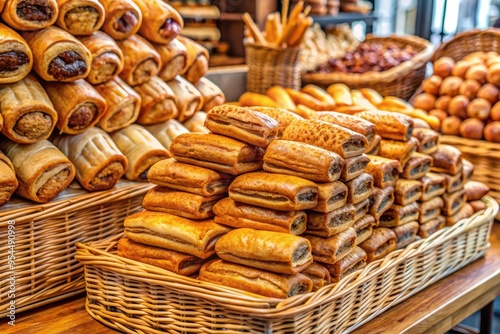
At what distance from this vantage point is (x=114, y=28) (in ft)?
6.78

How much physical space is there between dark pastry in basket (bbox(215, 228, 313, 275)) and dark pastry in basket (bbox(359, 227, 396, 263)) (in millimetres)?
326

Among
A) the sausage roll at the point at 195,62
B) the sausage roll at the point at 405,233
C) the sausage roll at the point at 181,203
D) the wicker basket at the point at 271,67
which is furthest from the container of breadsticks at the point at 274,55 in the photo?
the sausage roll at the point at 181,203

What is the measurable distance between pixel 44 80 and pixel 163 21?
0.49m

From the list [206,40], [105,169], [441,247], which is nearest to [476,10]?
[206,40]

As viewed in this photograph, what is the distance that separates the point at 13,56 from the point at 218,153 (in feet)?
2.08

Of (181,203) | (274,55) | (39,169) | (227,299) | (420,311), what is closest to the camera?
(227,299)

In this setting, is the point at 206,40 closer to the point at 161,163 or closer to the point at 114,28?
the point at 114,28

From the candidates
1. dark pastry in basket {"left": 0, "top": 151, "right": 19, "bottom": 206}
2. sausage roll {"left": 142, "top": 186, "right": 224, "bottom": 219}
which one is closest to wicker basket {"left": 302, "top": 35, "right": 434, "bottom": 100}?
sausage roll {"left": 142, "top": 186, "right": 224, "bottom": 219}

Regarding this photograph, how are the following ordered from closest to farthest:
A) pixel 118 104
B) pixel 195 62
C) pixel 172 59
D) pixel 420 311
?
pixel 420 311
pixel 118 104
pixel 172 59
pixel 195 62

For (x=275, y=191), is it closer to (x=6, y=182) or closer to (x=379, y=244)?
(x=379, y=244)

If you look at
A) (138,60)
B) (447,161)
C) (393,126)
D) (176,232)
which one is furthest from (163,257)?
(447,161)

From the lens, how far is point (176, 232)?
1.63 meters

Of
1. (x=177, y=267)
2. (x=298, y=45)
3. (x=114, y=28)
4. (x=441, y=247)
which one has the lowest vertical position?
(x=441, y=247)

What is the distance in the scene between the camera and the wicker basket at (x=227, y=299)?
1.47 metres
